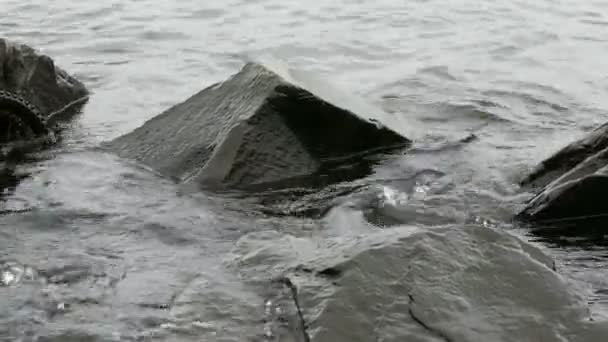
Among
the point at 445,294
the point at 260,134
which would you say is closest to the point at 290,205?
the point at 260,134

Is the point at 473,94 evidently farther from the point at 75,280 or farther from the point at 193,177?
the point at 75,280

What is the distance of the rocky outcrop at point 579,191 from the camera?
5242 mm

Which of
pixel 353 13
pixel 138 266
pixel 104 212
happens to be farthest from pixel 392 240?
pixel 353 13

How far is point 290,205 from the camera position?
5.84m

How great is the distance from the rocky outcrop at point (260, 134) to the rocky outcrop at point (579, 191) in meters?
1.70

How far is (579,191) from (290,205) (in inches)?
86.2

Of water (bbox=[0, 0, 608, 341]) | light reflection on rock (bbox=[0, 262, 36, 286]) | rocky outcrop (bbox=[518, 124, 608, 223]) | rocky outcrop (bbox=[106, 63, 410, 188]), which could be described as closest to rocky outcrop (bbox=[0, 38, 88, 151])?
water (bbox=[0, 0, 608, 341])

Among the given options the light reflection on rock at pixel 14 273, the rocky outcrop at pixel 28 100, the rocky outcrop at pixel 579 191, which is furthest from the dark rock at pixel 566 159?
the rocky outcrop at pixel 28 100

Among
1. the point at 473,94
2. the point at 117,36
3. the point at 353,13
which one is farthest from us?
the point at 353,13

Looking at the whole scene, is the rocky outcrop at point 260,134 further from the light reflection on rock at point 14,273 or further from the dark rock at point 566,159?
the light reflection on rock at point 14,273

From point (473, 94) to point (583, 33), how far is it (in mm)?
4339

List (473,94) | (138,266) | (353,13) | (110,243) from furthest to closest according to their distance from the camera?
(353,13) < (473,94) < (110,243) < (138,266)

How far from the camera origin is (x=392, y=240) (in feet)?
14.4

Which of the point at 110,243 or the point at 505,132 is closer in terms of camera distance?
the point at 110,243
